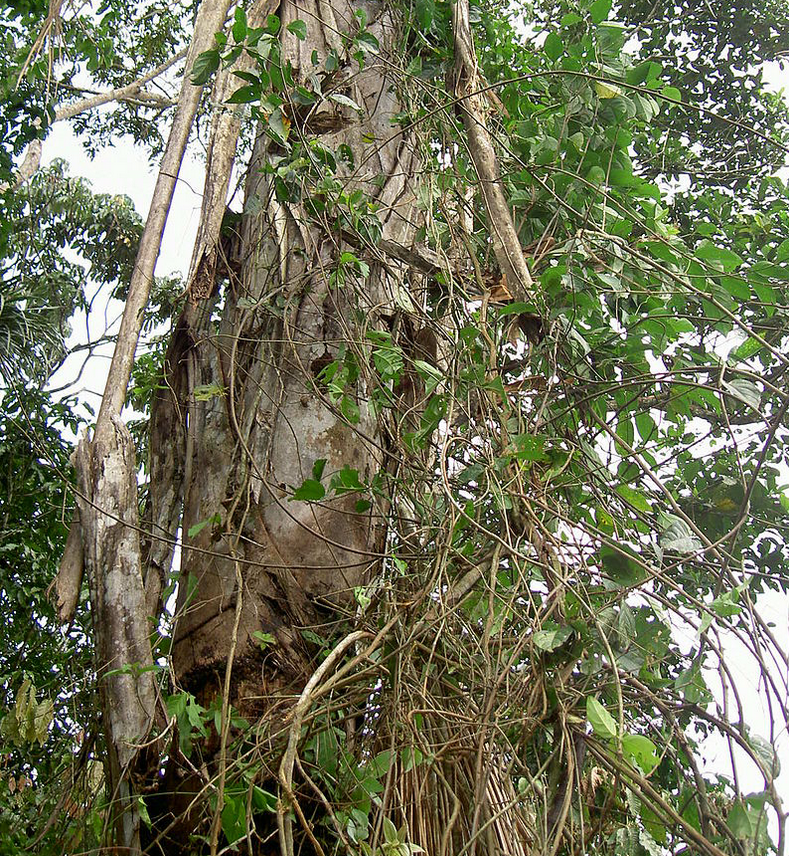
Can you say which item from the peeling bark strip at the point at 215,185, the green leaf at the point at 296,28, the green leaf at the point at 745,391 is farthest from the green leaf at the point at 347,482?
the green leaf at the point at 296,28

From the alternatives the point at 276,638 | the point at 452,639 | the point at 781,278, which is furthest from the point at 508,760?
the point at 781,278

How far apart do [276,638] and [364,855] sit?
452 mm

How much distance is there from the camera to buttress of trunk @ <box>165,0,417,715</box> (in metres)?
1.55

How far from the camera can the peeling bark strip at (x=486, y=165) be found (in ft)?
5.49

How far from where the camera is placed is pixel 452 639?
141cm

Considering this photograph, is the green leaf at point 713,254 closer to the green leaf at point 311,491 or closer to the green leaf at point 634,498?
the green leaf at point 634,498

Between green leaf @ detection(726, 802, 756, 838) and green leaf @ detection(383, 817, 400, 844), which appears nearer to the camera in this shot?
green leaf @ detection(726, 802, 756, 838)

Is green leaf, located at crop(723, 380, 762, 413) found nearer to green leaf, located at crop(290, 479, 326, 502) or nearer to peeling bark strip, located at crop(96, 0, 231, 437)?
green leaf, located at crop(290, 479, 326, 502)

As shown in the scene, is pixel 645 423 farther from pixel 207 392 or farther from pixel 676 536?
pixel 207 392

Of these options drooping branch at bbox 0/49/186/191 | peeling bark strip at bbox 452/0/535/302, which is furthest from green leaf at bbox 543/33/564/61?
drooping branch at bbox 0/49/186/191

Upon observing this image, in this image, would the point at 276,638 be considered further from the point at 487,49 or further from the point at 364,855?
the point at 487,49

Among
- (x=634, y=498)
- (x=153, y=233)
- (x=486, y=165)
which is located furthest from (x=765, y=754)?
(x=153, y=233)

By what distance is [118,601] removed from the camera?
1.56m

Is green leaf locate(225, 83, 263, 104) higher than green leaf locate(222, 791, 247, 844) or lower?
higher
